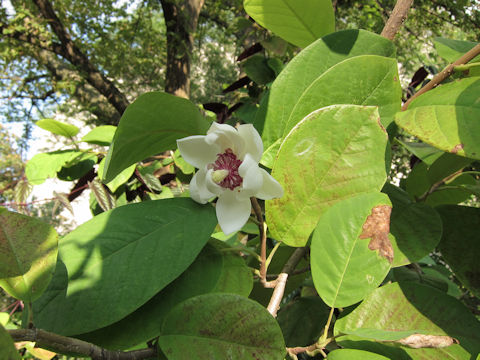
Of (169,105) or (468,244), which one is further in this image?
(468,244)

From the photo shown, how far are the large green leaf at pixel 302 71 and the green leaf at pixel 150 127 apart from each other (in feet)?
0.35

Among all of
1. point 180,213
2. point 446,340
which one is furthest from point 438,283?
point 180,213

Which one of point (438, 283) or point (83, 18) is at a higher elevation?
point (83, 18)

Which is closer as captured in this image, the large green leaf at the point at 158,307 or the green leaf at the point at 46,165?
the large green leaf at the point at 158,307

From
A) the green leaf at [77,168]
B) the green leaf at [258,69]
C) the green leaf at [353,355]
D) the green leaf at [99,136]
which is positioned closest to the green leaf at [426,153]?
the green leaf at [353,355]

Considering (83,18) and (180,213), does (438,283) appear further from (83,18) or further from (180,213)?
(83,18)

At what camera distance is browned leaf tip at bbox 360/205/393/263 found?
406 mm

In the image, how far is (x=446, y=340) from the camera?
35 centimetres

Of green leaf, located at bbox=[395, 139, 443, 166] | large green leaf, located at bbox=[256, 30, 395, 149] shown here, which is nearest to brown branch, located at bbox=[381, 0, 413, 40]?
large green leaf, located at bbox=[256, 30, 395, 149]

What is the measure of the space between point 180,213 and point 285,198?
5.4 inches

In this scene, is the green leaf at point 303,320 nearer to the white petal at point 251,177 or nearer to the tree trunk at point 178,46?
the white petal at point 251,177

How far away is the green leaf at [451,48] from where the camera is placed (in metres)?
0.60

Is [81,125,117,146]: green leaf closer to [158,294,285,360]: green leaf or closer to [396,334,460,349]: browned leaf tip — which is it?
[158,294,285,360]: green leaf

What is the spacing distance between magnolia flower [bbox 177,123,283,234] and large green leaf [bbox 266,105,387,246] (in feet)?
0.14
